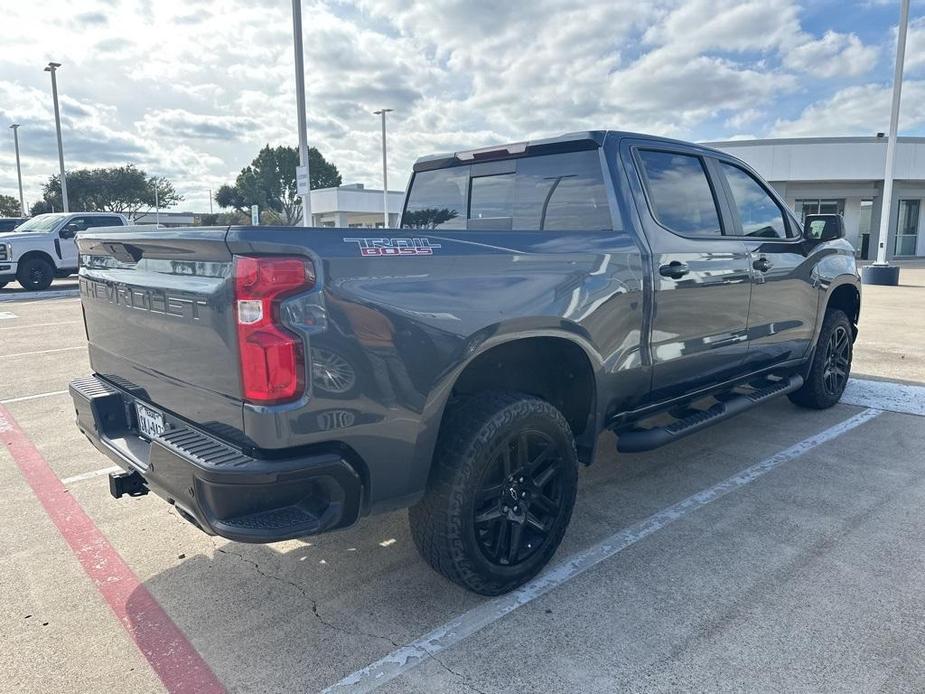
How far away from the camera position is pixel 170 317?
256cm

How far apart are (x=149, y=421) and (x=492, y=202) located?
224 centimetres

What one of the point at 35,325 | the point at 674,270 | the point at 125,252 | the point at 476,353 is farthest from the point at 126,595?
the point at 35,325

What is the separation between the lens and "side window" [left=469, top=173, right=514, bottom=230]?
3.97 metres

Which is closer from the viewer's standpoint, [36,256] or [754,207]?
[754,207]

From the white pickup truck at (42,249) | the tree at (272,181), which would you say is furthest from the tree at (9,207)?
the white pickup truck at (42,249)

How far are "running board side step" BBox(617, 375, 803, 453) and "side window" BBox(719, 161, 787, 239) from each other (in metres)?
1.04

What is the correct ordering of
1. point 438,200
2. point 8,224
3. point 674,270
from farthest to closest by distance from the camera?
point 8,224 → point 438,200 → point 674,270

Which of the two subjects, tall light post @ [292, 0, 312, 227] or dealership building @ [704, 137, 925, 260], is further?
dealership building @ [704, 137, 925, 260]

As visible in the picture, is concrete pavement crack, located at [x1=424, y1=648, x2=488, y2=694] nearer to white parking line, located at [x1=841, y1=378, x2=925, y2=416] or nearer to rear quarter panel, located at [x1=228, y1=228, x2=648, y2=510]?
rear quarter panel, located at [x1=228, y1=228, x2=648, y2=510]

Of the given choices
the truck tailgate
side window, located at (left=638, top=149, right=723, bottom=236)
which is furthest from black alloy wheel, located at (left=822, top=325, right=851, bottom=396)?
the truck tailgate

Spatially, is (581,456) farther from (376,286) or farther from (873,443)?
(873,443)

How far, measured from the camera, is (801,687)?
7.58ft

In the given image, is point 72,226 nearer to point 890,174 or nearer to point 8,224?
point 8,224

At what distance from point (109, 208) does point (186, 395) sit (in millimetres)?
68473
